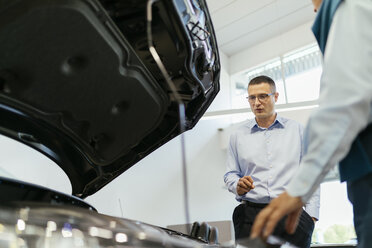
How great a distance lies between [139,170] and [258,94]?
405 cm

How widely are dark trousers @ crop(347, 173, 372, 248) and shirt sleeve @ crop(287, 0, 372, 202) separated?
12 cm

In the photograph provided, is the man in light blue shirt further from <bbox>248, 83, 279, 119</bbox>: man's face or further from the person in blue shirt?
the person in blue shirt

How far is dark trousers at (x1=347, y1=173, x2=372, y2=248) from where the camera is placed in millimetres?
1080

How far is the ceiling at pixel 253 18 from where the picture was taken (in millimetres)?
6246

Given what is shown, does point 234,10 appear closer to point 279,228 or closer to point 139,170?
point 139,170

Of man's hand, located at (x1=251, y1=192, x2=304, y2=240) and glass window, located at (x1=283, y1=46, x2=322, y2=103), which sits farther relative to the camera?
glass window, located at (x1=283, y1=46, x2=322, y2=103)

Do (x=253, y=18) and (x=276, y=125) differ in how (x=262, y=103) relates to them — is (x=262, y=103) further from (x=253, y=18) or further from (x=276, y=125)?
(x=253, y=18)

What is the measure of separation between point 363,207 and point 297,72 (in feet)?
20.9

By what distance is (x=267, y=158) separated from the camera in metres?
2.50

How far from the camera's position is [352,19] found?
1126 millimetres

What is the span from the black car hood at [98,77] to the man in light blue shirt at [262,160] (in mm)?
727

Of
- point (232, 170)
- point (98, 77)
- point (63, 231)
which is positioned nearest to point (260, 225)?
point (63, 231)

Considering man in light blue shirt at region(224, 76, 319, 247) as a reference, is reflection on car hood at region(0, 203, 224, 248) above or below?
below

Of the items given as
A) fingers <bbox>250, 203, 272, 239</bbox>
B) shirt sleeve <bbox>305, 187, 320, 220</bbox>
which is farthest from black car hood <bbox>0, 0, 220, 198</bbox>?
shirt sleeve <bbox>305, 187, 320, 220</bbox>
